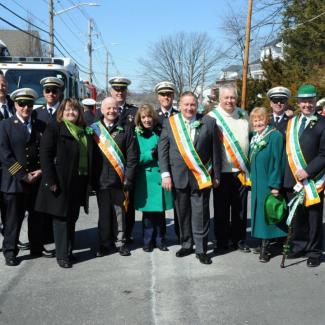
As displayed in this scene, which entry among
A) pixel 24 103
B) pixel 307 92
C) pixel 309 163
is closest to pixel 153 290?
pixel 309 163

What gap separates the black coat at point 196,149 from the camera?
202 inches

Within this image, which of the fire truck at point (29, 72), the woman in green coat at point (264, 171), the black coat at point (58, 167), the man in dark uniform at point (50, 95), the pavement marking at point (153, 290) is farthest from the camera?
the fire truck at point (29, 72)

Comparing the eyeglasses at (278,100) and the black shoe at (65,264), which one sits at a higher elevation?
the eyeglasses at (278,100)

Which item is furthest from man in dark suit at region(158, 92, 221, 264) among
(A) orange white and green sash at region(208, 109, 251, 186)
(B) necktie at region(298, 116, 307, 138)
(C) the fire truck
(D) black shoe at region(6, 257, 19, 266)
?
(C) the fire truck

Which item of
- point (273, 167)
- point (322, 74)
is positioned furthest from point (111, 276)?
point (322, 74)

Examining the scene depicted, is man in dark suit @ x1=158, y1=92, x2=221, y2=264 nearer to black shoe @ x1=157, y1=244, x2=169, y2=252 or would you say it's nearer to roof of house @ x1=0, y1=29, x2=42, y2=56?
black shoe @ x1=157, y1=244, x2=169, y2=252

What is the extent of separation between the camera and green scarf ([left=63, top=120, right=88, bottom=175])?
4.96 metres

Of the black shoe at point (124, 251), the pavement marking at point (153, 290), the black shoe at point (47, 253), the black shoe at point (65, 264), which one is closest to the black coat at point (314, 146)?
the pavement marking at point (153, 290)

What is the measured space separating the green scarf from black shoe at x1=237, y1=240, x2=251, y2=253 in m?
1.97

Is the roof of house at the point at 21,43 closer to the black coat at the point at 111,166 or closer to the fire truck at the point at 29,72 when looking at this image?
the fire truck at the point at 29,72

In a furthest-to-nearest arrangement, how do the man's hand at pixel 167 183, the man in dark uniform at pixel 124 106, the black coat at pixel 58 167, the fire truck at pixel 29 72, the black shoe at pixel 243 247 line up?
the fire truck at pixel 29 72 → the man in dark uniform at pixel 124 106 → the black shoe at pixel 243 247 → the man's hand at pixel 167 183 → the black coat at pixel 58 167

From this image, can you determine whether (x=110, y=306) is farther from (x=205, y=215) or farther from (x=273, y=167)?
(x=273, y=167)

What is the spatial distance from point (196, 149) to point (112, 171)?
0.95m

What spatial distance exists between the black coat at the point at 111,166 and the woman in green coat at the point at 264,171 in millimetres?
1306
